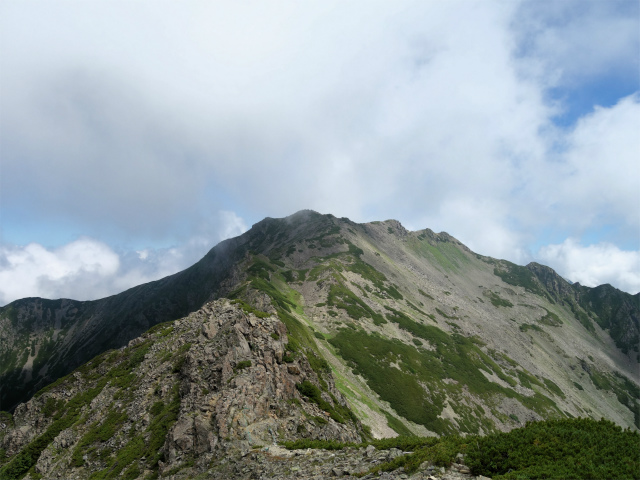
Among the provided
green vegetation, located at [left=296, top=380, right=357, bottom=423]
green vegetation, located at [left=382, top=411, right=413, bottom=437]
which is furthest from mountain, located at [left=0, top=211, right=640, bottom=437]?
green vegetation, located at [left=296, top=380, right=357, bottom=423]

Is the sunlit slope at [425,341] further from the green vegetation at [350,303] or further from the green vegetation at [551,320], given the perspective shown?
the green vegetation at [551,320]

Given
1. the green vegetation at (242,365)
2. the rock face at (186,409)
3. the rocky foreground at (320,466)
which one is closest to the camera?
the rocky foreground at (320,466)

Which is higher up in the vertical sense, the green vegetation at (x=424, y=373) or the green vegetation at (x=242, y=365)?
the green vegetation at (x=242, y=365)

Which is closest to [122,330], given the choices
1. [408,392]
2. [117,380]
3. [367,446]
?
[117,380]

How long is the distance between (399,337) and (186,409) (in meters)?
79.5

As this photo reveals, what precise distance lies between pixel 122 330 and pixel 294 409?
18184 cm

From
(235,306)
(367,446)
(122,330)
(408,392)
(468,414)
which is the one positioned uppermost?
(122,330)

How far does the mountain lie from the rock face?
825cm

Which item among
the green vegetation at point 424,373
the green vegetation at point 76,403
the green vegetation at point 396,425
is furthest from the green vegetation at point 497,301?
the green vegetation at point 76,403

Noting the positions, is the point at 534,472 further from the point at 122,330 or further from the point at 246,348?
the point at 122,330

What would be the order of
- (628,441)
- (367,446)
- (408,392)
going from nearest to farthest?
1. (628,441)
2. (367,446)
3. (408,392)

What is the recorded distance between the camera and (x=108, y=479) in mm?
28891

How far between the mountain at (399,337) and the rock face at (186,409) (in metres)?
8.25

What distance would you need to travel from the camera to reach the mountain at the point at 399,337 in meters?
73.4
